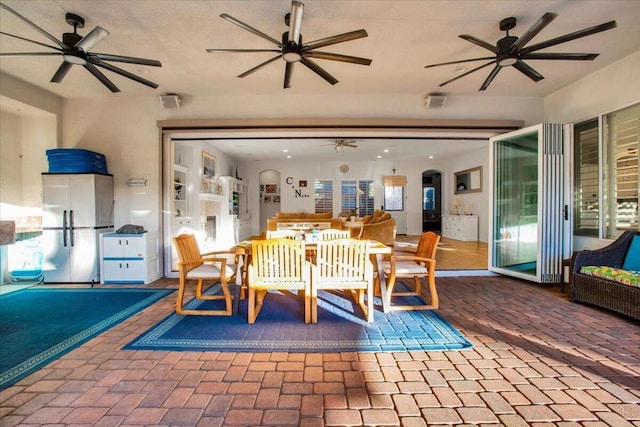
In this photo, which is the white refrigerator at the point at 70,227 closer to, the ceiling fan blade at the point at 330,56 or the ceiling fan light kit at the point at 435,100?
the ceiling fan blade at the point at 330,56

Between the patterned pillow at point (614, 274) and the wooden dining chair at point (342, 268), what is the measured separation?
2.58 meters

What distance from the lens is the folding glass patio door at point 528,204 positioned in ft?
13.8

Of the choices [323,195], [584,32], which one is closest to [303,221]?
[323,195]

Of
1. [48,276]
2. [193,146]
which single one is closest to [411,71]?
[193,146]

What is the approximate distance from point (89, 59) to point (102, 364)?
2.89 meters

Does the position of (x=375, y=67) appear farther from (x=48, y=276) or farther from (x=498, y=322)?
(x=48, y=276)

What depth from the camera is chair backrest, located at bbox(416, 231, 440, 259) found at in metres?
3.26

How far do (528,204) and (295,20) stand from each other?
4.40 meters

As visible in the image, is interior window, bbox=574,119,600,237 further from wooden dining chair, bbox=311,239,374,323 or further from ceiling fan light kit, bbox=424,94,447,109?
wooden dining chair, bbox=311,239,374,323

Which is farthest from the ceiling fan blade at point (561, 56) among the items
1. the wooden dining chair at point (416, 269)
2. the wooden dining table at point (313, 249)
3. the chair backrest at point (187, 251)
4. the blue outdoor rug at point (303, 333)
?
the chair backrest at point (187, 251)

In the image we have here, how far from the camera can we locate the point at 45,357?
2.22 meters

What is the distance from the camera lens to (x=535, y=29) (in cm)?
246

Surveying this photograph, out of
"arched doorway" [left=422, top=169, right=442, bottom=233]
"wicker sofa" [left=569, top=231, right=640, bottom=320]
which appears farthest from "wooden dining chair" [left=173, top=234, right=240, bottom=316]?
"arched doorway" [left=422, top=169, right=442, bottom=233]

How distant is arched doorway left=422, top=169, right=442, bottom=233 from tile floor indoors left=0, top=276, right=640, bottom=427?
9740mm
